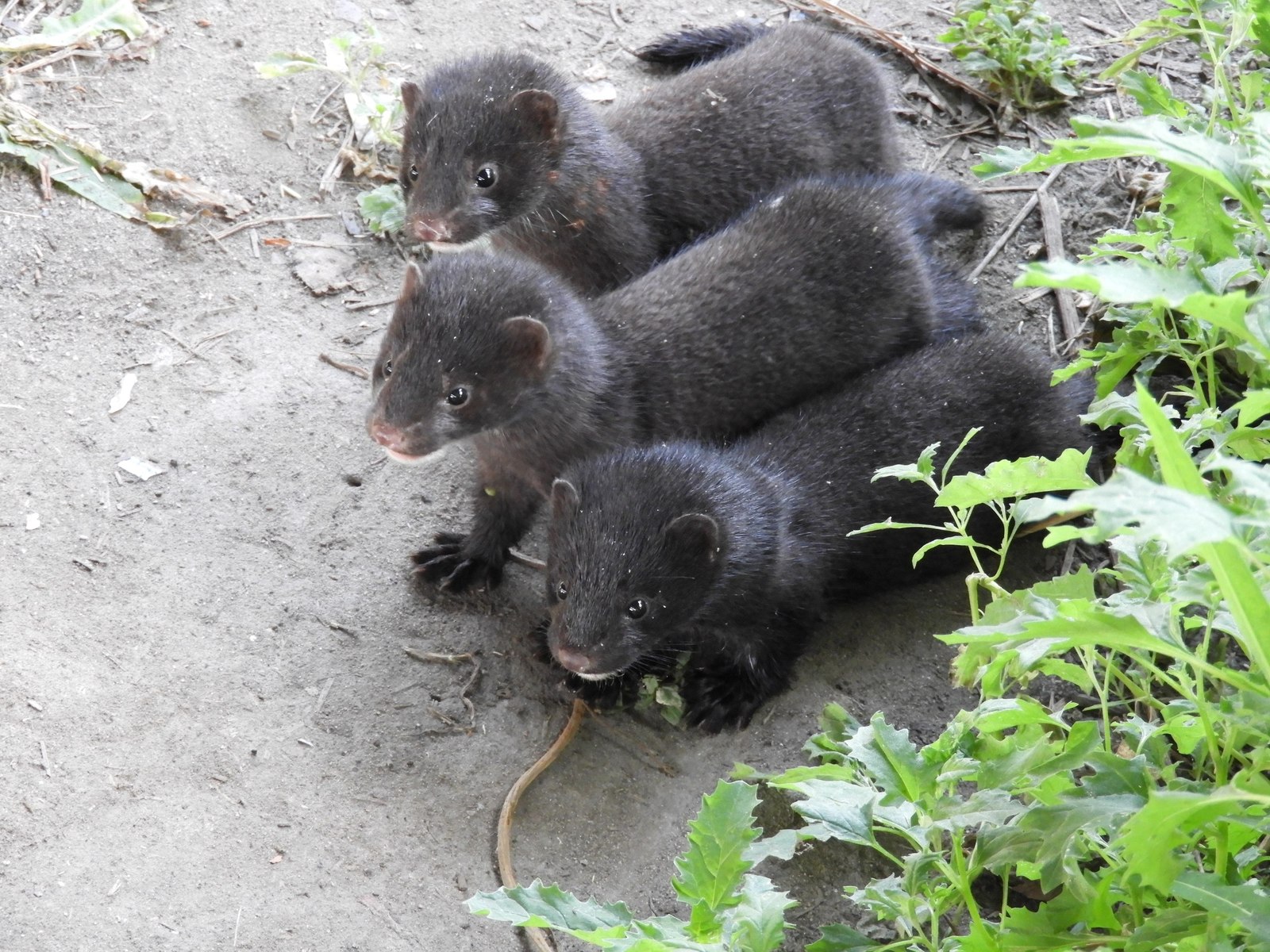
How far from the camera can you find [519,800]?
4250 mm

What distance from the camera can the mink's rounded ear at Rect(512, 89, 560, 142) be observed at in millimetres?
5234

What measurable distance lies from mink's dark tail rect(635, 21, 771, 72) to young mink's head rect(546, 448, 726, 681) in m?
3.29

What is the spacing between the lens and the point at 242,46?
6551mm

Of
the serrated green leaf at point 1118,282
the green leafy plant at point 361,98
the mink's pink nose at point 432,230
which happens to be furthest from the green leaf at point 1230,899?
the green leafy plant at point 361,98

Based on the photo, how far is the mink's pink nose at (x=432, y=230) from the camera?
5215mm

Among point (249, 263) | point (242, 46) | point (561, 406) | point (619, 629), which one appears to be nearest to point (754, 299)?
point (561, 406)

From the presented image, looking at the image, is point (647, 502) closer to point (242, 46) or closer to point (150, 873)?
point (150, 873)

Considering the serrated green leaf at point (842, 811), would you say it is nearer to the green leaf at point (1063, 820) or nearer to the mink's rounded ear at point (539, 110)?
the green leaf at point (1063, 820)

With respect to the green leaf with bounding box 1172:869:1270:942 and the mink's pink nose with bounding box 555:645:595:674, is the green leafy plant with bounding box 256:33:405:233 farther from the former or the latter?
the green leaf with bounding box 1172:869:1270:942

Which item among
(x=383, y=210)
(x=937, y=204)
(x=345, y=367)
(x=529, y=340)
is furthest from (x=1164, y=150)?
(x=383, y=210)

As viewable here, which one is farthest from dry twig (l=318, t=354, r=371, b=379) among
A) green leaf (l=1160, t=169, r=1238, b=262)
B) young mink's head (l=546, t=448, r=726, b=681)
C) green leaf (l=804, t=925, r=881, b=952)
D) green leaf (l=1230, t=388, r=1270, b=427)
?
green leaf (l=1230, t=388, r=1270, b=427)

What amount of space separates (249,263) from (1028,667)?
4.05 metres

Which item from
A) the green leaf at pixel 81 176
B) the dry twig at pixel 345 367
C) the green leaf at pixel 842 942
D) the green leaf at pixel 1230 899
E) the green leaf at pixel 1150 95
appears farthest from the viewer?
the green leaf at pixel 81 176

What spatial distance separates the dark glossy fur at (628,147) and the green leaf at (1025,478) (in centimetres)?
300
